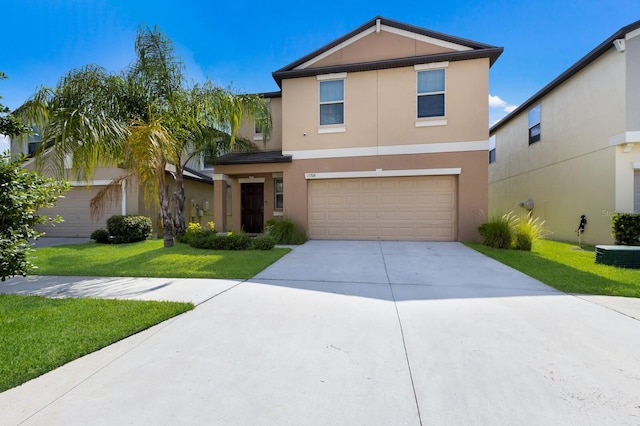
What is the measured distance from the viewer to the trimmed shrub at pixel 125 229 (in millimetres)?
10844

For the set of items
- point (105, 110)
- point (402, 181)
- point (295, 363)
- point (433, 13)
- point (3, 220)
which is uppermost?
point (433, 13)

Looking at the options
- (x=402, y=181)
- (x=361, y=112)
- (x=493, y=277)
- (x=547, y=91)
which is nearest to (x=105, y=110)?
(x=361, y=112)

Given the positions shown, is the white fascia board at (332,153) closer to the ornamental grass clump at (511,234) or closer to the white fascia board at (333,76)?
the white fascia board at (333,76)

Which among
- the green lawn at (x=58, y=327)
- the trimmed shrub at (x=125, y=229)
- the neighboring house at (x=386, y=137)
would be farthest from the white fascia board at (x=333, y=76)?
the green lawn at (x=58, y=327)

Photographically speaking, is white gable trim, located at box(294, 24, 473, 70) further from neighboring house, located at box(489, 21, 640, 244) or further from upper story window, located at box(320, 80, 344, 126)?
neighboring house, located at box(489, 21, 640, 244)

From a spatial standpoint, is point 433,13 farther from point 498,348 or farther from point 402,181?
point 498,348

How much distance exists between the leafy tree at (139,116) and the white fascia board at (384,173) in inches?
120

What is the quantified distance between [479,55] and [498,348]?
1053 cm

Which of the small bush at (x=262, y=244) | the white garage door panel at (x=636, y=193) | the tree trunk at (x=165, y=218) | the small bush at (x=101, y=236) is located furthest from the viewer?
the small bush at (x=101, y=236)

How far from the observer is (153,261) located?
7.36 meters

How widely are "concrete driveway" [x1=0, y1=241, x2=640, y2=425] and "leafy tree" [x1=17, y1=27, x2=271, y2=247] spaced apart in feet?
17.1

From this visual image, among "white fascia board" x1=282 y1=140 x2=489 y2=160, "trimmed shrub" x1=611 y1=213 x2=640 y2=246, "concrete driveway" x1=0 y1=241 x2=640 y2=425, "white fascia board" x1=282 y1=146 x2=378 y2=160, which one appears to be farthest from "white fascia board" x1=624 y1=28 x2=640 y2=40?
"concrete driveway" x1=0 y1=241 x2=640 y2=425

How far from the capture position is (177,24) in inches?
367

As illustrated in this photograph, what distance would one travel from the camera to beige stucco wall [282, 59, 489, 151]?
10008 mm
